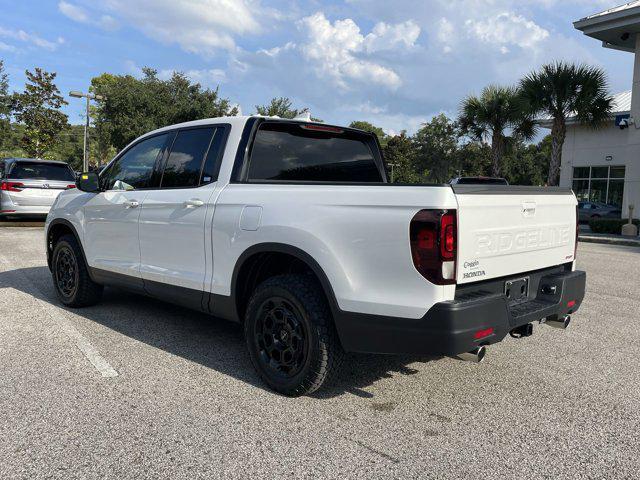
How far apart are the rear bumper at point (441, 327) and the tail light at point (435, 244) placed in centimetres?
16

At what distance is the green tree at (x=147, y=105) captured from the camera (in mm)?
34938

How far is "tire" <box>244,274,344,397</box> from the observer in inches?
127

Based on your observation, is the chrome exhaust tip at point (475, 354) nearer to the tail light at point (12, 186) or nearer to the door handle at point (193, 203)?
the door handle at point (193, 203)

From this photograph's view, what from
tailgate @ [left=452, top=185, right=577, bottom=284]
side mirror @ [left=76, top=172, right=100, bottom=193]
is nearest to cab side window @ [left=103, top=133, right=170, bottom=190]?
side mirror @ [left=76, top=172, right=100, bottom=193]

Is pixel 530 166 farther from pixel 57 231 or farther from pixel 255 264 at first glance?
pixel 255 264

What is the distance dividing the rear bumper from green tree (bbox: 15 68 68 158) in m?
37.9

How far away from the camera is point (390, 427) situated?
120 inches

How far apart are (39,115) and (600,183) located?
3549 cm

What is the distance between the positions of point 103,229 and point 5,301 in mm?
1857

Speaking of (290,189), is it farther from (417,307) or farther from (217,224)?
(417,307)

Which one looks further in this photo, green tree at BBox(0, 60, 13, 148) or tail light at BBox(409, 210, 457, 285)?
green tree at BBox(0, 60, 13, 148)

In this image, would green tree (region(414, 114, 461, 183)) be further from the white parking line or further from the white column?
the white parking line

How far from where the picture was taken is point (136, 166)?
4965 mm

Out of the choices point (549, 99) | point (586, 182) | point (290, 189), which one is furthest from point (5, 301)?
point (586, 182)
